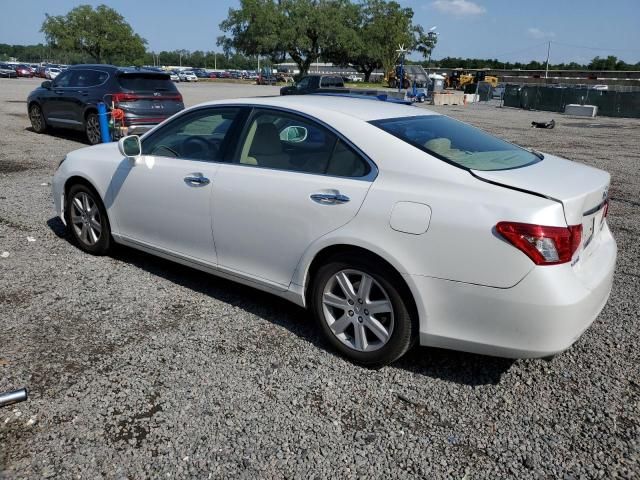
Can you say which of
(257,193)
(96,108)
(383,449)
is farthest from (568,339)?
(96,108)

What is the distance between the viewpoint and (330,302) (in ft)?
11.3

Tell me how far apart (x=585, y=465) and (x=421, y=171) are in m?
1.64

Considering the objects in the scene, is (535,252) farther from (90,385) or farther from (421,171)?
(90,385)

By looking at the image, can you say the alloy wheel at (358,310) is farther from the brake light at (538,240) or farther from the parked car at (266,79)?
the parked car at (266,79)

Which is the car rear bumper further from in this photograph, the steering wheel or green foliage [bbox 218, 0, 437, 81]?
green foliage [bbox 218, 0, 437, 81]

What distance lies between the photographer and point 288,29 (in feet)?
239

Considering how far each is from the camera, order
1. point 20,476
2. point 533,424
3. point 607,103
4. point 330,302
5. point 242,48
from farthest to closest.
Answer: point 242,48 → point 607,103 → point 330,302 → point 533,424 → point 20,476

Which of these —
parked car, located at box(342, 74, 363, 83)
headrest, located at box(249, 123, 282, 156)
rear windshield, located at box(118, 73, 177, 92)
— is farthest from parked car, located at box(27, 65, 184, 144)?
parked car, located at box(342, 74, 363, 83)

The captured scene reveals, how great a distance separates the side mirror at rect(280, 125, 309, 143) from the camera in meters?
3.69

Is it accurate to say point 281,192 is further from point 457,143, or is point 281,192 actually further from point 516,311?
point 516,311

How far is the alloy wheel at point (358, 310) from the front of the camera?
3.25 m

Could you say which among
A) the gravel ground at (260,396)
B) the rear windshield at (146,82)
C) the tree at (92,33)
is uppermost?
the tree at (92,33)

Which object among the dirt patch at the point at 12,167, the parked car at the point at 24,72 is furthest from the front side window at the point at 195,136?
the parked car at the point at 24,72

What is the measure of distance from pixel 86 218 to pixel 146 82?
7.77 m
